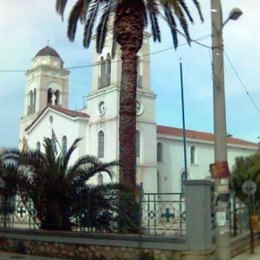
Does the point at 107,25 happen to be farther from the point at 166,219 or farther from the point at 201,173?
the point at 201,173

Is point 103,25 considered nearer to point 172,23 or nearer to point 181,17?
point 172,23

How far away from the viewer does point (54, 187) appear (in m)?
16.2

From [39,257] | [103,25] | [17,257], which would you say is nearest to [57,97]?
[103,25]

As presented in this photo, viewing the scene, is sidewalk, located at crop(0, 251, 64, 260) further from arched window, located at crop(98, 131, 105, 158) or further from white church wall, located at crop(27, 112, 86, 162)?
arched window, located at crop(98, 131, 105, 158)

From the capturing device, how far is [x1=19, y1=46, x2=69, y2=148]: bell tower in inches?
2657

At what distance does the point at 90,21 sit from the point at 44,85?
48.3m

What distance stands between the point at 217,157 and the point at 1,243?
9228 mm

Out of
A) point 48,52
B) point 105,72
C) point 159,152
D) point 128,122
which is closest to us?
point 128,122

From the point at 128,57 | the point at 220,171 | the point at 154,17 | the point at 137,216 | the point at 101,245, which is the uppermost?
the point at 154,17

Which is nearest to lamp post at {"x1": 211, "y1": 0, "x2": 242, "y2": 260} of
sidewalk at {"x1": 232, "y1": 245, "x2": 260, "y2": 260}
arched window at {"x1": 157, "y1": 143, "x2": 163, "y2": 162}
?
sidewalk at {"x1": 232, "y1": 245, "x2": 260, "y2": 260}

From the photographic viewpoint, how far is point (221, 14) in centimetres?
1188

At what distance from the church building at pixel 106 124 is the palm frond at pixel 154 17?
89.3 feet

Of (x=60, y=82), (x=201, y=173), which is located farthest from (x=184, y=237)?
(x=60, y=82)

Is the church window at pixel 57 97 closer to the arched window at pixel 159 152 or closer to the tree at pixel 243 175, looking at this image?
the arched window at pixel 159 152
